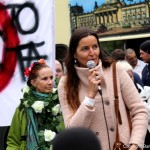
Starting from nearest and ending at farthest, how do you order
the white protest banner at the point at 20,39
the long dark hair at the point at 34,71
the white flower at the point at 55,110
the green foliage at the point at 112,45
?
the white flower at the point at 55,110, the long dark hair at the point at 34,71, the white protest banner at the point at 20,39, the green foliage at the point at 112,45

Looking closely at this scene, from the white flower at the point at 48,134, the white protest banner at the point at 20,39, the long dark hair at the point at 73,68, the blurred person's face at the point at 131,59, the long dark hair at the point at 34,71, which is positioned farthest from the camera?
the blurred person's face at the point at 131,59

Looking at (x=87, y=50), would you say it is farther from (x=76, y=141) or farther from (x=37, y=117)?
(x=76, y=141)

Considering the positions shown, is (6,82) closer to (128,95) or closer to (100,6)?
(128,95)

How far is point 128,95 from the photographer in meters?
2.90

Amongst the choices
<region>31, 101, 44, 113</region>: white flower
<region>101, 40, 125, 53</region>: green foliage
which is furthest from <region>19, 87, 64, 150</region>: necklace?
<region>101, 40, 125, 53</region>: green foliage

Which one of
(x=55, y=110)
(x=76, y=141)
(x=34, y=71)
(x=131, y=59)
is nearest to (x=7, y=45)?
(x=34, y=71)

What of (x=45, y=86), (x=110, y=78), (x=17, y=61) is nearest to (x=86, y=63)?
(x=110, y=78)

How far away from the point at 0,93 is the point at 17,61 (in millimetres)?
390

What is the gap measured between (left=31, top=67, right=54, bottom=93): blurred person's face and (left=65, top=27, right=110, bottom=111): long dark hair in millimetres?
963

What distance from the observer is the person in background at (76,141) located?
163 centimetres

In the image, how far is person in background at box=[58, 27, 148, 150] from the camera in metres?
2.82

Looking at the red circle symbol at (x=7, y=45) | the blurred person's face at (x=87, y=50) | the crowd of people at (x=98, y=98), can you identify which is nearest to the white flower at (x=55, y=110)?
the crowd of people at (x=98, y=98)

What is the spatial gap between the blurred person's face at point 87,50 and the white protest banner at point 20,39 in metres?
2.09

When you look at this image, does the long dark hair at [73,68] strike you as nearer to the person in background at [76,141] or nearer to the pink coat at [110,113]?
the pink coat at [110,113]
